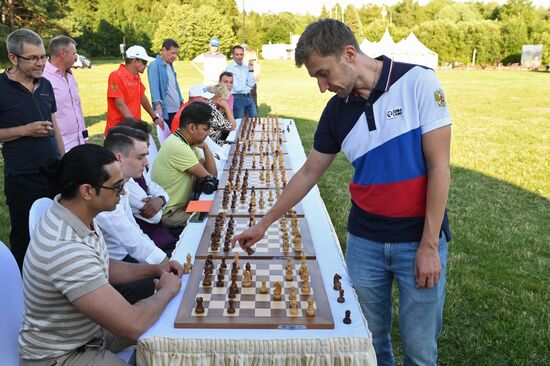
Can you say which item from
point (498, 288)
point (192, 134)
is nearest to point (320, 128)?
point (192, 134)

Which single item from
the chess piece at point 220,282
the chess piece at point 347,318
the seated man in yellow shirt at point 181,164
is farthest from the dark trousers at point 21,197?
the chess piece at point 347,318

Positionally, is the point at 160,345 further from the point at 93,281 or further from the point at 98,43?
the point at 98,43

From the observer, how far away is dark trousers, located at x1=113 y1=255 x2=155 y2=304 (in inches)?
93.0

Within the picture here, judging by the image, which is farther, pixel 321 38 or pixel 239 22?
pixel 239 22

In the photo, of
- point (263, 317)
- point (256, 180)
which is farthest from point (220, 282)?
point (256, 180)

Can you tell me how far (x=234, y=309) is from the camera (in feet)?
5.82

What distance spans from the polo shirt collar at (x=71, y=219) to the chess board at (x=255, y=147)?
317cm

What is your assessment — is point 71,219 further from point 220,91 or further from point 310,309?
point 220,91

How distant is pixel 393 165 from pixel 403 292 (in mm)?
543

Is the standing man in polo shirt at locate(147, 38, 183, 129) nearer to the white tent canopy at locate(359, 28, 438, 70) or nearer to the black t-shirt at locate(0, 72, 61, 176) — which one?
the black t-shirt at locate(0, 72, 61, 176)

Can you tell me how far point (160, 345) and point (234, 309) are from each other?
0.30m

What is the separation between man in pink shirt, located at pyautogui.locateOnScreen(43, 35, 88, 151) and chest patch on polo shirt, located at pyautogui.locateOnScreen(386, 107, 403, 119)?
11.5 feet

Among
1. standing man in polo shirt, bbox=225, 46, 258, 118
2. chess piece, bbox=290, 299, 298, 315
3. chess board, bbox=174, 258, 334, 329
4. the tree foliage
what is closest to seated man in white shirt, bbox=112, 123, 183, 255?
chess board, bbox=174, 258, 334, 329

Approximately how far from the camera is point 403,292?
6.31ft
